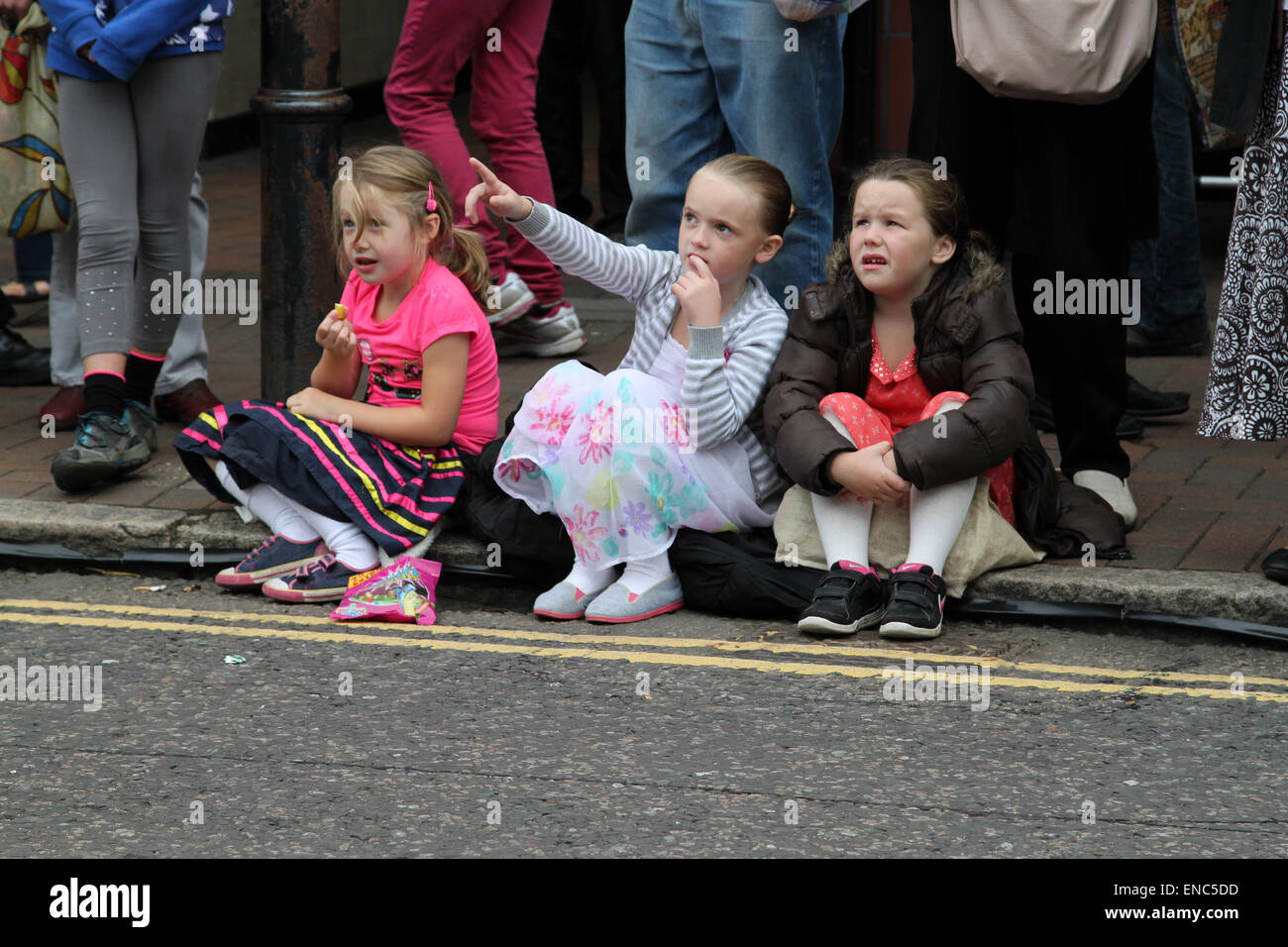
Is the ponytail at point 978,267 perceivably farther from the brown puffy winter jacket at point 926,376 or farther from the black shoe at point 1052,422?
the black shoe at point 1052,422

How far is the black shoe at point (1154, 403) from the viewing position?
5500 mm

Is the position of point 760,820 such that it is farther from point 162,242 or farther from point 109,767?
point 162,242

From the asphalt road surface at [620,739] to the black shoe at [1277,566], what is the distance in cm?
18

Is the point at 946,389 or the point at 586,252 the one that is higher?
the point at 586,252

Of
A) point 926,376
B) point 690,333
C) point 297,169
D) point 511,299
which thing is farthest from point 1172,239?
point 297,169

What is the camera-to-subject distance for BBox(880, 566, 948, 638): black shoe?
398 cm

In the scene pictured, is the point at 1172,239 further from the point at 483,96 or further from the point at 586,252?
the point at 586,252

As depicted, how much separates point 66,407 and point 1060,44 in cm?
305

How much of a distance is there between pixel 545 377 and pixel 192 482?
4.11 feet

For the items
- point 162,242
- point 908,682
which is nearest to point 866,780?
point 908,682

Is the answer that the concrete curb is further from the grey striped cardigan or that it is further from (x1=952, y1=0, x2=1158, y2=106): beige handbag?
(x1=952, y1=0, x2=1158, y2=106): beige handbag

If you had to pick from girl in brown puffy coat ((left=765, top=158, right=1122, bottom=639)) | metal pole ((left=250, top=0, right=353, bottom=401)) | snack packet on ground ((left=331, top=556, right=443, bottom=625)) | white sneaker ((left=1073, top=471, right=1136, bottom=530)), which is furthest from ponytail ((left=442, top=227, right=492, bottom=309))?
white sneaker ((left=1073, top=471, right=1136, bottom=530))

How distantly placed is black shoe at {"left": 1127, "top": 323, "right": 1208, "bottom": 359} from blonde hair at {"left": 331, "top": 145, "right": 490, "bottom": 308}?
2590mm

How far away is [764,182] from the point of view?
4.33 meters
